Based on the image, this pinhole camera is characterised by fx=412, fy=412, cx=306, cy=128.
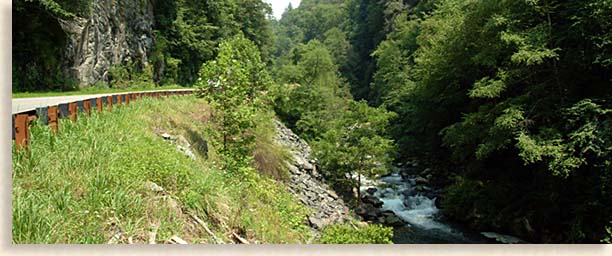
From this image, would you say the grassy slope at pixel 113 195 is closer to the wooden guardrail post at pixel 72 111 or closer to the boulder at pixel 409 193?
the wooden guardrail post at pixel 72 111

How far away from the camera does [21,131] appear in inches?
145

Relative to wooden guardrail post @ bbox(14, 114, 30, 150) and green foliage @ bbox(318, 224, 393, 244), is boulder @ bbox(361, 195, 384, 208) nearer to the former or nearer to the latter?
green foliage @ bbox(318, 224, 393, 244)

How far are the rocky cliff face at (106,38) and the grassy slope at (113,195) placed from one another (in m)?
8.35

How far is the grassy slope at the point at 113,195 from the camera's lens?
3.09m

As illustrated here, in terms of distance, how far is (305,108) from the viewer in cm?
2189

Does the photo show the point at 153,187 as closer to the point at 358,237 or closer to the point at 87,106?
the point at 87,106

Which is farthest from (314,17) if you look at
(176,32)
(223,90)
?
(223,90)

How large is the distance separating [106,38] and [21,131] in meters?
13.3

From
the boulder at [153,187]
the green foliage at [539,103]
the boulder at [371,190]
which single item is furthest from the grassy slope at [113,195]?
the boulder at [371,190]

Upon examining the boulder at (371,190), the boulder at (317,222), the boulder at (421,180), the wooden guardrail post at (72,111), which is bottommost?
the boulder at (317,222)

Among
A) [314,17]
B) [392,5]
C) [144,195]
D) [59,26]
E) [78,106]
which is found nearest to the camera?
[144,195]

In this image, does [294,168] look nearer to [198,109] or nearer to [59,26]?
[198,109]

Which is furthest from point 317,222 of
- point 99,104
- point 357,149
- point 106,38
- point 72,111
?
point 106,38

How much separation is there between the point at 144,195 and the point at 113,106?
12.0 ft
